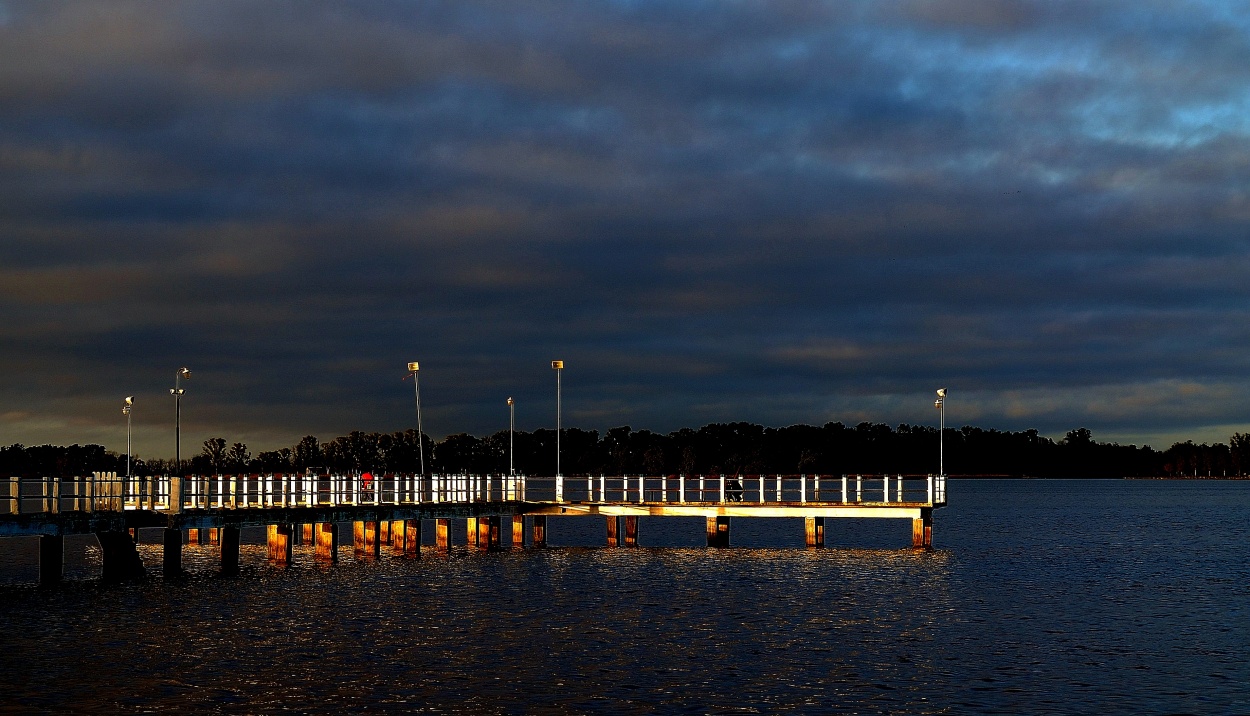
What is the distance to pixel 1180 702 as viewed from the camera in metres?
29.9

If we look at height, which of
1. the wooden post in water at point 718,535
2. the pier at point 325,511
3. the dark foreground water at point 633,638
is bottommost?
the dark foreground water at point 633,638

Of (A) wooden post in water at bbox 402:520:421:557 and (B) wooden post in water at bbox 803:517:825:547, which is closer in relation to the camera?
(A) wooden post in water at bbox 402:520:421:557

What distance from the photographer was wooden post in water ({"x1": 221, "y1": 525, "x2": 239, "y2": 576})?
175 ft

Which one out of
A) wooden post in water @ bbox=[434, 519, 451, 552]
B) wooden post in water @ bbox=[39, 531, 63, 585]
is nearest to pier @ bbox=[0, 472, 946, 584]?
wooden post in water @ bbox=[39, 531, 63, 585]

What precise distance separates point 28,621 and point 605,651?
16283 millimetres

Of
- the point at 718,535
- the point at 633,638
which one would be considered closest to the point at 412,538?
the point at 718,535

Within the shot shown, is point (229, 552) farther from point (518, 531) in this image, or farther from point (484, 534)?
point (518, 531)

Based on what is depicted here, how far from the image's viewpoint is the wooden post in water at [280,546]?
191 feet

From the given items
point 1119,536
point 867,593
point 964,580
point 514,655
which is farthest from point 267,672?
point 1119,536

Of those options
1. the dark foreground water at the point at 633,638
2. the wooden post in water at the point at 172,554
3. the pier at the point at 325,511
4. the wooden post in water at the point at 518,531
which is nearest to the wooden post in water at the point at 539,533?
the pier at the point at 325,511

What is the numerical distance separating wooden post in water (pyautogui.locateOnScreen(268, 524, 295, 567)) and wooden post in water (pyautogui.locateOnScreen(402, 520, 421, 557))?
6.11 meters

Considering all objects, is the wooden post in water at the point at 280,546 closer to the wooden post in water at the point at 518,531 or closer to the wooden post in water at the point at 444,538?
the wooden post in water at the point at 444,538

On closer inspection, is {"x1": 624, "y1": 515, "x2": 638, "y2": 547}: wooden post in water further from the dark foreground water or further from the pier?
the dark foreground water

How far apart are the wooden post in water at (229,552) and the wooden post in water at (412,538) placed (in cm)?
1085
